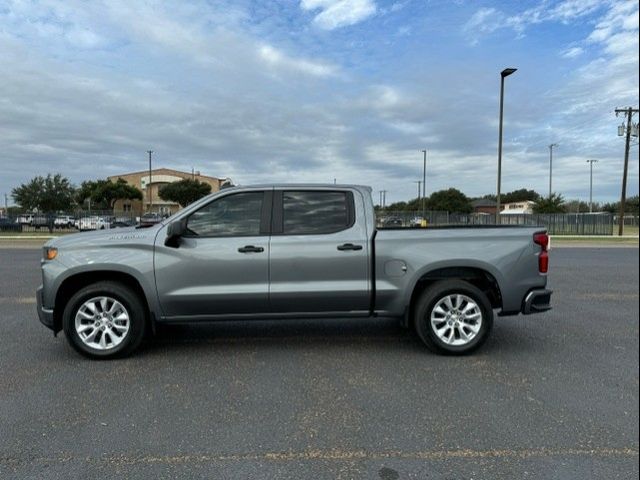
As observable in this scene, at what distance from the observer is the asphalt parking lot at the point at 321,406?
115 inches

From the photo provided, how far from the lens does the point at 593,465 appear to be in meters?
2.88

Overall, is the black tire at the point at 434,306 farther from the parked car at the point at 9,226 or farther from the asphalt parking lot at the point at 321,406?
the parked car at the point at 9,226

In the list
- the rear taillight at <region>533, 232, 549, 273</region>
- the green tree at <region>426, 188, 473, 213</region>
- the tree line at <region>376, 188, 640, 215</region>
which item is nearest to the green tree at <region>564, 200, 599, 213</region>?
the tree line at <region>376, 188, 640, 215</region>

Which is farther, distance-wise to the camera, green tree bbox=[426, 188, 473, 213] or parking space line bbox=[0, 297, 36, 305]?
green tree bbox=[426, 188, 473, 213]

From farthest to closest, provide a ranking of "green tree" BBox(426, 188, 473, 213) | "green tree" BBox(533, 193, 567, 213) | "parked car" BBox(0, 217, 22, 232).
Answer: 1. "green tree" BBox(426, 188, 473, 213)
2. "green tree" BBox(533, 193, 567, 213)
3. "parked car" BBox(0, 217, 22, 232)

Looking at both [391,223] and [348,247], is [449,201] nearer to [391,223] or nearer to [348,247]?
[391,223]

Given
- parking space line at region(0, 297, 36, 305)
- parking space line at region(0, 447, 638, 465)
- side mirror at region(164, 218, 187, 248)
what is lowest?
parking space line at region(0, 447, 638, 465)

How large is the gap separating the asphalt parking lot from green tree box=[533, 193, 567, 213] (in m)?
55.7

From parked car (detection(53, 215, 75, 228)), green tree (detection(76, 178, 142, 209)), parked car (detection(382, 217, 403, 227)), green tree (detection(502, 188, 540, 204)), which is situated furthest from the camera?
green tree (detection(502, 188, 540, 204))

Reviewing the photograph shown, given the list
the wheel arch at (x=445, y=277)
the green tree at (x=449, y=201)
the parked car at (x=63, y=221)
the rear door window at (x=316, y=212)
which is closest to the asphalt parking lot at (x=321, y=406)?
the wheel arch at (x=445, y=277)

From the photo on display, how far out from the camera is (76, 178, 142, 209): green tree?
67.5 metres

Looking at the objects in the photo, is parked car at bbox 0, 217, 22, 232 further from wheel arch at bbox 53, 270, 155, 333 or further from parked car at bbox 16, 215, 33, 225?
wheel arch at bbox 53, 270, 155, 333

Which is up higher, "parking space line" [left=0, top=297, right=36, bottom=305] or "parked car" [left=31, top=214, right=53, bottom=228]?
"parked car" [left=31, top=214, right=53, bottom=228]

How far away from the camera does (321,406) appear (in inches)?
147
